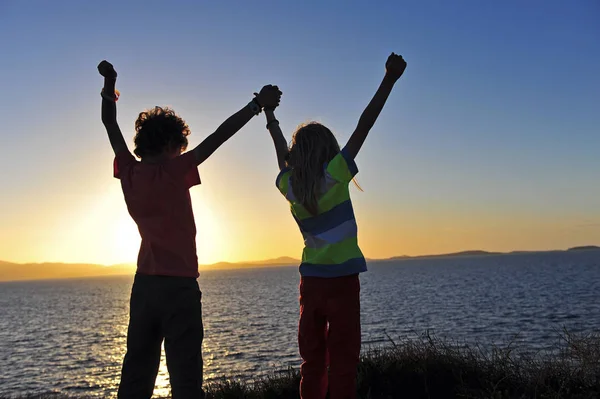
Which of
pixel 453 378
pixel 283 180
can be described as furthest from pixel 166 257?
pixel 453 378

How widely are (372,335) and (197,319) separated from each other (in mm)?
25706

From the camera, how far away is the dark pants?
3.37m

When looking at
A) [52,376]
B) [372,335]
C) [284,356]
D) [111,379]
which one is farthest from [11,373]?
[372,335]

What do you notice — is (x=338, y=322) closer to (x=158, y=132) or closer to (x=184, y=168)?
(x=184, y=168)

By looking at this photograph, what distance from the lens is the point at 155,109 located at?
3775mm

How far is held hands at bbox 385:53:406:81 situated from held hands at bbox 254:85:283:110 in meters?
0.80

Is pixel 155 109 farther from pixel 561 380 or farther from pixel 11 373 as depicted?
pixel 11 373

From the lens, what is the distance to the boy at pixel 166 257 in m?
3.40

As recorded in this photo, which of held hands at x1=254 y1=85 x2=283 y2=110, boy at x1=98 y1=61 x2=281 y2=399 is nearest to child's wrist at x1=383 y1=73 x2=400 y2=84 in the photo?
held hands at x1=254 y1=85 x2=283 y2=110

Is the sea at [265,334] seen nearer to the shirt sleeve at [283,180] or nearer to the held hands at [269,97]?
the shirt sleeve at [283,180]

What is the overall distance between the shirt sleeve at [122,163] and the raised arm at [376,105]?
1541 mm

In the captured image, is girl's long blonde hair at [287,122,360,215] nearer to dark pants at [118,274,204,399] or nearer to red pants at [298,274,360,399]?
red pants at [298,274,360,399]

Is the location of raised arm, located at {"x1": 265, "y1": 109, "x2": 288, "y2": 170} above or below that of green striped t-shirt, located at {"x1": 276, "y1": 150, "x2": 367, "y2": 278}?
above

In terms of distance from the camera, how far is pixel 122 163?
12.6 ft
